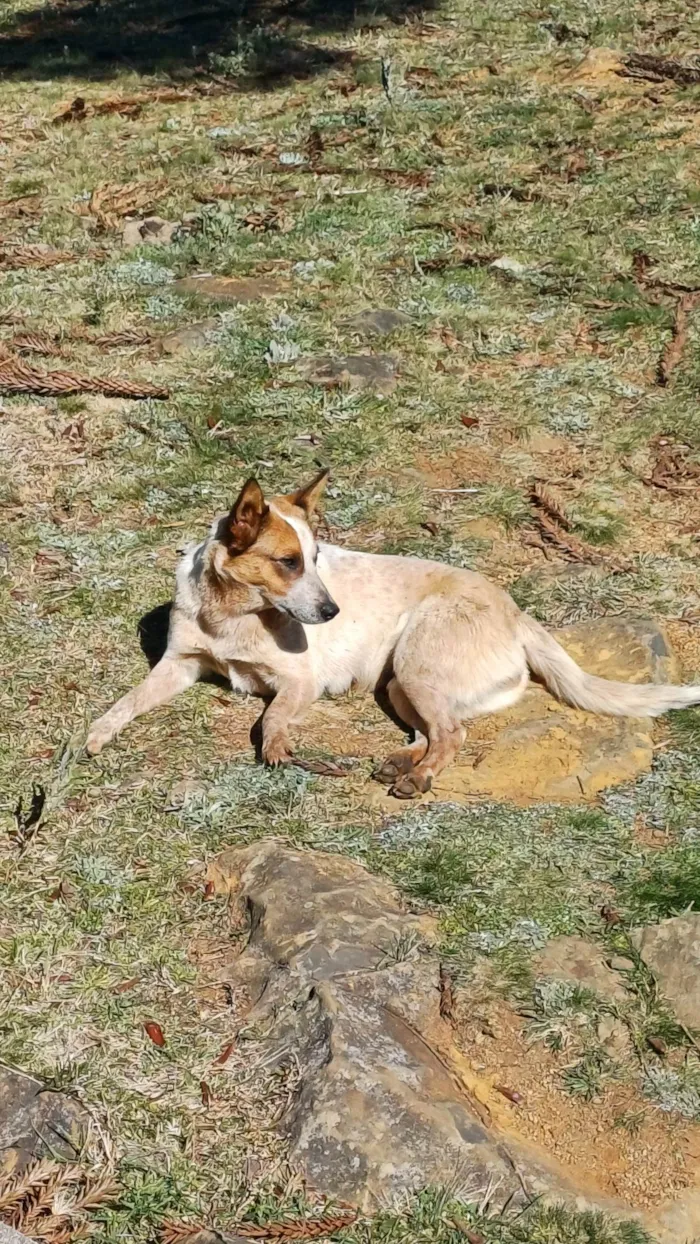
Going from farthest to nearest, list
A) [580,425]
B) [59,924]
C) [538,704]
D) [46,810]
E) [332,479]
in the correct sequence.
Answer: [580,425], [332,479], [538,704], [46,810], [59,924]

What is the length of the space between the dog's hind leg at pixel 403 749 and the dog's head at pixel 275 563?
0.47 meters

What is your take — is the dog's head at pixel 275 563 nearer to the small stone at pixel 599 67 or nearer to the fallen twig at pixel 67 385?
the fallen twig at pixel 67 385

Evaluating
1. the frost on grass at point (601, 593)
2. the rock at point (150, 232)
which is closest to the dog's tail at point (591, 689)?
the frost on grass at point (601, 593)

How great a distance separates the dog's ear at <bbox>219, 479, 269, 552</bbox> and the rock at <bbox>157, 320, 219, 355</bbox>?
3.16m

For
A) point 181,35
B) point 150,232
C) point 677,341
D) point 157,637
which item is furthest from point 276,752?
point 181,35

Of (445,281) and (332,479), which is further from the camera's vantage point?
(445,281)

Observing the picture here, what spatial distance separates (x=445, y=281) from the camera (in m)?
9.49

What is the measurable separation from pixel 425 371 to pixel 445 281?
1.17 metres

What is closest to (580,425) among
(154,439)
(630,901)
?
(154,439)

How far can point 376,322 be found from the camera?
905 centimetres

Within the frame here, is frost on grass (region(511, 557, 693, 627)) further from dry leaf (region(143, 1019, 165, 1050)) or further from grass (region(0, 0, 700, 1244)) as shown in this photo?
dry leaf (region(143, 1019, 165, 1050))

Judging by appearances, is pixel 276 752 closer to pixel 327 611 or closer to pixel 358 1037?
pixel 327 611

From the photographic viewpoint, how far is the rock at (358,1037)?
12.5 feet

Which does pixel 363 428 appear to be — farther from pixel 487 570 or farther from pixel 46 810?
pixel 46 810
